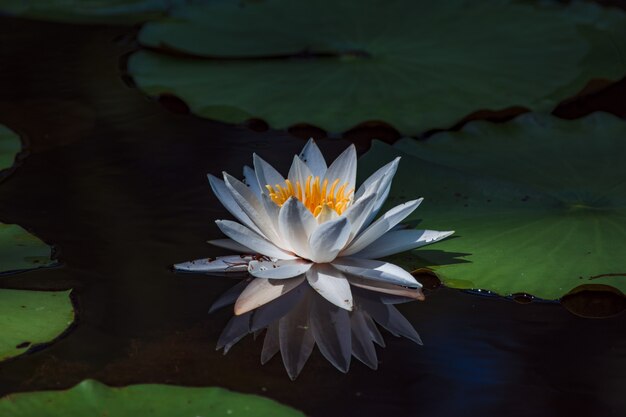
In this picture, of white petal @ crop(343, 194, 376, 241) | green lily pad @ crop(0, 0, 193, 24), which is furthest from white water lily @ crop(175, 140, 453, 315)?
green lily pad @ crop(0, 0, 193, 24)

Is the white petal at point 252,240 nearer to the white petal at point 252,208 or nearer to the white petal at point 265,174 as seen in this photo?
the white petal at point 252,208

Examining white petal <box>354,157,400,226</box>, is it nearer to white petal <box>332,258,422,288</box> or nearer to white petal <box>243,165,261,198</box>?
white petal <box>332,258,422,288</box>

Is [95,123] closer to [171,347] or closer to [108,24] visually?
[108,24]

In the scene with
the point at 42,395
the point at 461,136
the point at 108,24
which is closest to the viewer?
the point at 42,395

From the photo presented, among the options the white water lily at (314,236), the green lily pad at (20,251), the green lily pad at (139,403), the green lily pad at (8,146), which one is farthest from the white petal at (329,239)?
the green lily pad at (8,146)

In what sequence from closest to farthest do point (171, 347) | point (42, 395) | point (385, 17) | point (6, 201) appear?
point (42, 395)
point (171, 347)
point (6, 201)
point (385, 17)

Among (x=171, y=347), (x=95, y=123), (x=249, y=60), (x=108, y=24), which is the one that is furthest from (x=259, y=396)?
(x=108, y=24)
